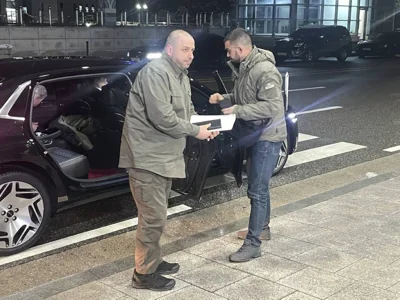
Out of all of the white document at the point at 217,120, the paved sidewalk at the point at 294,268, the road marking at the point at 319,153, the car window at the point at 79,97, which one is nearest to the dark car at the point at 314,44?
the road marking at the point at 319,153

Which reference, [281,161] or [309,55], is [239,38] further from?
[309,55]

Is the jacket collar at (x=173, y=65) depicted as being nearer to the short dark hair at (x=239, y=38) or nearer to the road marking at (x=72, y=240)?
the short dark hair at (x=239, y=38)

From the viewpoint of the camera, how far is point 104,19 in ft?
79.4

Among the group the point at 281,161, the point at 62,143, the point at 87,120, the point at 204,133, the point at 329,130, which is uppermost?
the point at 204,133

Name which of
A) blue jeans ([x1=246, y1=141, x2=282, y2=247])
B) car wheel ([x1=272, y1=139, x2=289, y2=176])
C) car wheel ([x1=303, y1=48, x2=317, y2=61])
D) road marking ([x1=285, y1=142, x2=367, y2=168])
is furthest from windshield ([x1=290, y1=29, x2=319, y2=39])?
blue jeans ([x1=246, y1=141, x2=282, y2=247])

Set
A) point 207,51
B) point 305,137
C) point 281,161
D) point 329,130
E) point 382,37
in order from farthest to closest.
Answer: point 382,37
point 207,51
point 329,130
point 305,137
point 281,161

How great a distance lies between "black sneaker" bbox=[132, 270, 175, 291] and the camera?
3725 millimetres

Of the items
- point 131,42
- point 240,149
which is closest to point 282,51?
point 131,42

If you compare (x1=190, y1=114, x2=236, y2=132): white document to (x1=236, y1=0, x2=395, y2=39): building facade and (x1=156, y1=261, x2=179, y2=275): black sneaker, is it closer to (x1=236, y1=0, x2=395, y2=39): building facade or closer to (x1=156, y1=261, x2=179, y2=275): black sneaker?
(x1=156, y1=261, x2=179, y2=275): black sneaker

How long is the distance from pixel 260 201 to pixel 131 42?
69.6ft

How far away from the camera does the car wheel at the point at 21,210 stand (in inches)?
175

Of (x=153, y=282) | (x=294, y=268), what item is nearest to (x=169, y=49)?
(x=153, y=282)

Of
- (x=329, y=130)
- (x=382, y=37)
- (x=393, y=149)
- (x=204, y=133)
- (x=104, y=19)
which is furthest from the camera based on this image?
(x=382, y=37)

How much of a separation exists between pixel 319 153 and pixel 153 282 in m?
5.11
